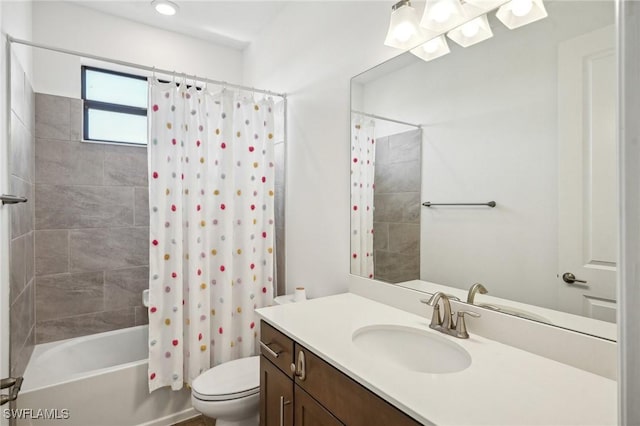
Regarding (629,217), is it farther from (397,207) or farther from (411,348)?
(397,207)

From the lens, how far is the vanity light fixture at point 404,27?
1.36 metres

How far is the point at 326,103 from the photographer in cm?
200

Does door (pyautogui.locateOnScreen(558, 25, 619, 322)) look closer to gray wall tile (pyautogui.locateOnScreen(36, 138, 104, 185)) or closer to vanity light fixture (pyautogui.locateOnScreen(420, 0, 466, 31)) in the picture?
vanity light fixture (pyautogui.locateOnScreen(420, 0, 466, 31))

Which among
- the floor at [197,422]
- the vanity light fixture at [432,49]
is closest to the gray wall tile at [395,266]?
the vanity light fixture at [432,49]

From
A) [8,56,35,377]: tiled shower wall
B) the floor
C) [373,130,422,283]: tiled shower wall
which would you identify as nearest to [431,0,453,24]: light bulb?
[373,130,422,283]: tiled shower wall

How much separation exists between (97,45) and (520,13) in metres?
2.76

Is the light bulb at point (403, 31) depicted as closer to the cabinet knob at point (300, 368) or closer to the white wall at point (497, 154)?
the white wall at point (497, 154)

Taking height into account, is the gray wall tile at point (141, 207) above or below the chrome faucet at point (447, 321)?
above

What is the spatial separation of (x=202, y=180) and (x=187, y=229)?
0.32m

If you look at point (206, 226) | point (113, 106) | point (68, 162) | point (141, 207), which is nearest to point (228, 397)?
point (206, 226)

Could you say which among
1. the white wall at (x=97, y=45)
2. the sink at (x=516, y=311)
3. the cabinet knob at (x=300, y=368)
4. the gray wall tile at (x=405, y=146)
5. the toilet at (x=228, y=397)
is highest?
the white wall at (x=97, y=45)

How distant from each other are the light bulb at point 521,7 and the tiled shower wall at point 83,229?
2.64 meters

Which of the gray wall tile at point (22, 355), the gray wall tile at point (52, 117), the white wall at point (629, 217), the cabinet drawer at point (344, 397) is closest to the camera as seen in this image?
the white wall at point (629, 217)

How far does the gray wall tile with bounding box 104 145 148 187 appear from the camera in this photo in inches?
98.2
